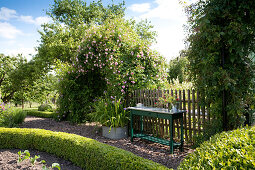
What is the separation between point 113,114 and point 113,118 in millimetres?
120

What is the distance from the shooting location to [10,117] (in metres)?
7.03

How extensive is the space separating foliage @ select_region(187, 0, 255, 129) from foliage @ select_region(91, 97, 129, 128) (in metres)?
2.64

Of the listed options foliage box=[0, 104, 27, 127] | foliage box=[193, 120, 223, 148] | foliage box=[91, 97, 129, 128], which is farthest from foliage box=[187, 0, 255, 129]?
foliage box=[0, 104, 27, 127]

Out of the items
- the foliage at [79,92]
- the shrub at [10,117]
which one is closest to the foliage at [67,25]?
the foliage at [79,92]

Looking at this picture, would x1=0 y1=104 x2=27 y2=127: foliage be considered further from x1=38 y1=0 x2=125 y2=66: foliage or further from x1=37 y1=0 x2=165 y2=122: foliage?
x1=38 y1=0 x2=125 y2=66: foliage

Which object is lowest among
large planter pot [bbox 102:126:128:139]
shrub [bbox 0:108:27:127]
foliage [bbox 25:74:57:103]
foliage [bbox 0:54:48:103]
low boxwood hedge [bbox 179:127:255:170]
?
large planter pot [bbox 102:126:128:139]

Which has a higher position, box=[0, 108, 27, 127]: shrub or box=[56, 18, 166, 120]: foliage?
box=[56, 18, 166, 120]: foliage

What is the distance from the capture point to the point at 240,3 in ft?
11.1

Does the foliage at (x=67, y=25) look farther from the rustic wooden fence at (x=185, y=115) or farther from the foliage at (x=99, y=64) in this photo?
the rustic wooden fence at (x=185, y=115)

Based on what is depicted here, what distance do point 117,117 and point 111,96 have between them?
2.24ft

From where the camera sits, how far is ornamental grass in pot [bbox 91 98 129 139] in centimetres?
563

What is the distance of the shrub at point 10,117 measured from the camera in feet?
22.1

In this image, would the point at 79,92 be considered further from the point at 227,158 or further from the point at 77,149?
the point at 227,158

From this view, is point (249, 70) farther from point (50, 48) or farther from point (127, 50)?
point (50, 48)
